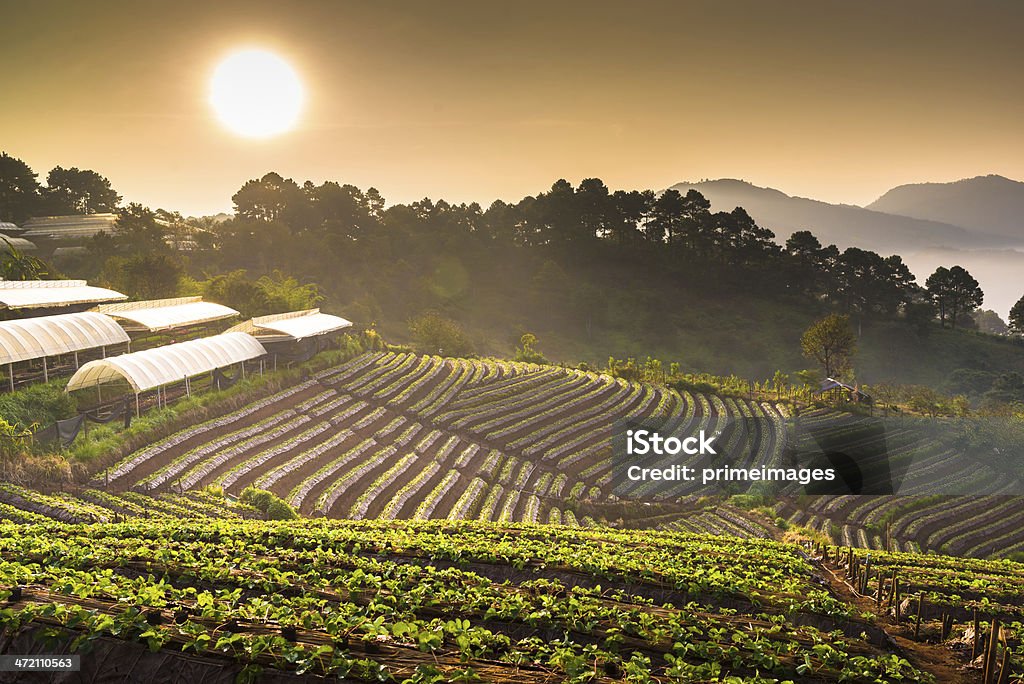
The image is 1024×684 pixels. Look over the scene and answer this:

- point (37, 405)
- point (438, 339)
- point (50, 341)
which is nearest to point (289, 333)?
point (50, 341)

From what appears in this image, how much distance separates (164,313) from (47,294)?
476 cm

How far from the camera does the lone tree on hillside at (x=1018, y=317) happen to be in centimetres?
7312

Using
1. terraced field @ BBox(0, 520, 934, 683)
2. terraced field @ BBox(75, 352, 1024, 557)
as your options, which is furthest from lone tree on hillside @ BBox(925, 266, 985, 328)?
terraced field @ BBox(0, 520, 934, 683)

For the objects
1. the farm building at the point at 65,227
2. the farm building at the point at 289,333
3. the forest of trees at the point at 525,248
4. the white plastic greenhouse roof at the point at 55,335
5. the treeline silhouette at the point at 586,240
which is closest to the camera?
the white plastic greenhouse roof at the point at 55,335

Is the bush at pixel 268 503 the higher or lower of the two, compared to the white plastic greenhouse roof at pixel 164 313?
lower

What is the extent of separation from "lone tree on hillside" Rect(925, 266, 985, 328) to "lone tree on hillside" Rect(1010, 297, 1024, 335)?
3510mm

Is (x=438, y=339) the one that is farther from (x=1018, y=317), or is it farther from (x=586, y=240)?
(x=1018, y=317)

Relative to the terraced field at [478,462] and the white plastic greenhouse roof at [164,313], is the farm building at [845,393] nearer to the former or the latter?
the terraced field at [478,462]

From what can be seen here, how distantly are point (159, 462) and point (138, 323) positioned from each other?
12727mm

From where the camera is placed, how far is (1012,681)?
18.3 feet

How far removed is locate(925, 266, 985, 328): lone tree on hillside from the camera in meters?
75.1

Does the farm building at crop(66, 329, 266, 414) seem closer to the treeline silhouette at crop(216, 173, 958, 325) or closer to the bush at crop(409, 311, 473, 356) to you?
the bush at crop(409, 311, 473, 356)

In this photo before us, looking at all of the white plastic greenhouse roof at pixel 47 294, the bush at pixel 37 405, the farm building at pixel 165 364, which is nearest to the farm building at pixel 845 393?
the farm building at pixel 165 364

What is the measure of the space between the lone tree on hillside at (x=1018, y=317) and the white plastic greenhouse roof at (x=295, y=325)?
78539 mm
